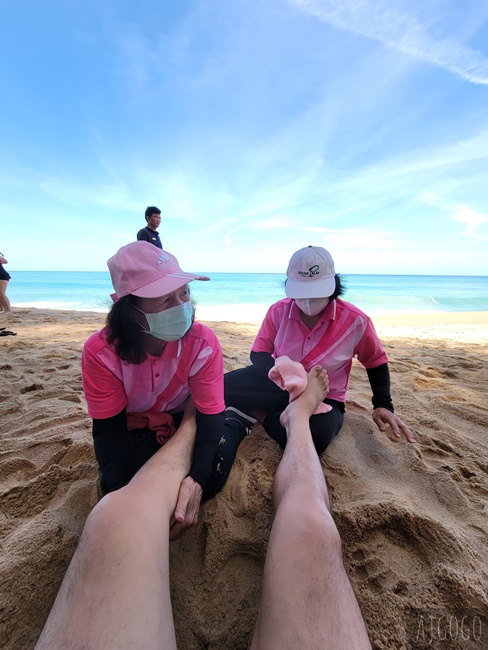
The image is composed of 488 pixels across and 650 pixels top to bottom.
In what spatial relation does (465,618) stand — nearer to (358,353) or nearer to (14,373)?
(358,353)

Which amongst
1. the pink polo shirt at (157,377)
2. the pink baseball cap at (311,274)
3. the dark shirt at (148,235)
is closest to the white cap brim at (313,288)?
the pink baseball cap at (311,274)

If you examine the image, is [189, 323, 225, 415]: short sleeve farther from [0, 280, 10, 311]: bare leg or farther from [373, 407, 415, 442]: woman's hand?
[0, 280, 10, 311]: bare leg

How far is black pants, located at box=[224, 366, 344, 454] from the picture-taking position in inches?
70.6

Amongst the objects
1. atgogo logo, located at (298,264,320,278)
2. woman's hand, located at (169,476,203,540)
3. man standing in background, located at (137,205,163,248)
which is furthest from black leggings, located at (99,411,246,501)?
man standing in background, located at (137,205,163,248)

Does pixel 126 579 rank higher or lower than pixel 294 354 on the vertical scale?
lower

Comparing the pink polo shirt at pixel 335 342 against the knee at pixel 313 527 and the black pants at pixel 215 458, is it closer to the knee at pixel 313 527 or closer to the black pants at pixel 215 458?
the black pants at pixel 215 458

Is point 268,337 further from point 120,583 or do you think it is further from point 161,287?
point 120,583

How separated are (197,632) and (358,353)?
1438 millimetres

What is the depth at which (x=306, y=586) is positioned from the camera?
0.89 metres

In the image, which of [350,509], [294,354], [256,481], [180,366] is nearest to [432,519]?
[350,509]

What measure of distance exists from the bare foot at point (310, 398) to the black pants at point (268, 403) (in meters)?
0.10

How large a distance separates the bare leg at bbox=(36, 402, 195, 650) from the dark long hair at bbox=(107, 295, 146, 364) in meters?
0.50

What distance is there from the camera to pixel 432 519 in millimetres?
1280

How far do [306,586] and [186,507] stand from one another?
1.68ft
